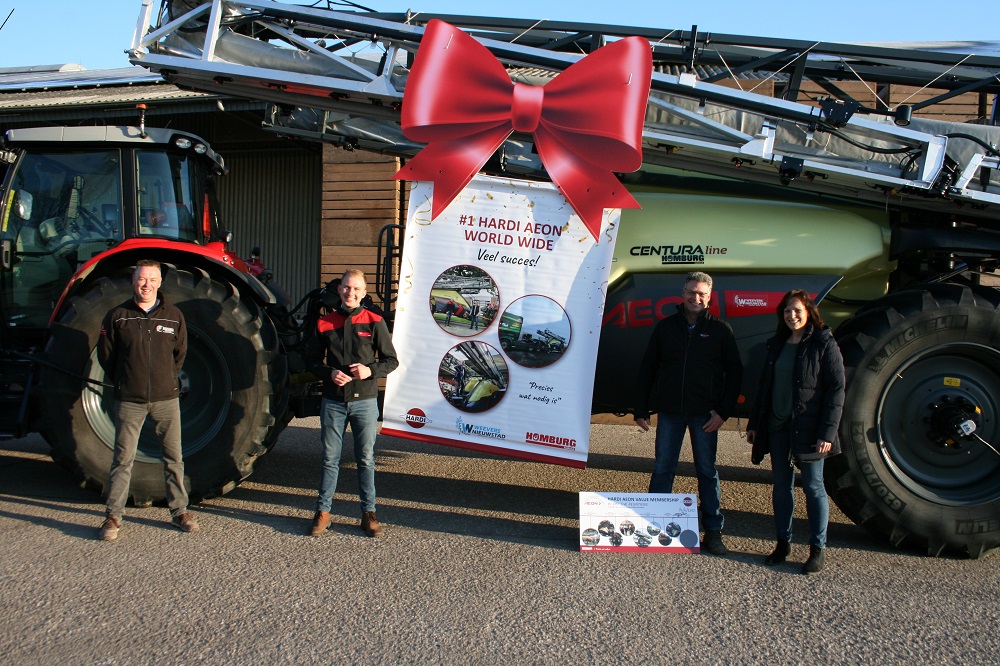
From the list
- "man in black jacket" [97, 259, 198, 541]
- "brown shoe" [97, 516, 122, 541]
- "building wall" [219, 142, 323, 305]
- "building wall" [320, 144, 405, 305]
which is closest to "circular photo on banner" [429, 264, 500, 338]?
"man in black jacket" [97, 259, 198, 541]

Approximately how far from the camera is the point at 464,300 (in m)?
4.77

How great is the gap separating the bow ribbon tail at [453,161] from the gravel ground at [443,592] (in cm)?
213

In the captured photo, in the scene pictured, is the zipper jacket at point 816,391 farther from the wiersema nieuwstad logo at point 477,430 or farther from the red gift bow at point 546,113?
the wiersema nieuwstad logo at point 477,430

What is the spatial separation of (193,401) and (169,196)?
1506 millimetres

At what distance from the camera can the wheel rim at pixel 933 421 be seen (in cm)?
451

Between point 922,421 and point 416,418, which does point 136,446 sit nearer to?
point 416,418

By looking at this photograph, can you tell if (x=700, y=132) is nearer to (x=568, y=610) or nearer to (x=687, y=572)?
(x=687, y=572)

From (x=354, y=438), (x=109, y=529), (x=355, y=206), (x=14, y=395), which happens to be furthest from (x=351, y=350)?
(x=355, y=206)

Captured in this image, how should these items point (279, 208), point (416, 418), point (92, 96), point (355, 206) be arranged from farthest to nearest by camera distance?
point (279, 208), point (92, 96), point (355, 206), point (416, 418)

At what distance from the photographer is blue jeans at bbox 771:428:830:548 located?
4.13m

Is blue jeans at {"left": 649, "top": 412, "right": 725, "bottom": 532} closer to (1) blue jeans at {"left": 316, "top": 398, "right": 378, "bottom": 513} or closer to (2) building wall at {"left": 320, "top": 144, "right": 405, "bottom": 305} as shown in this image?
(1) blue jeans at {"left": 316, "top": 398, "right": 378, "bottom": 513}

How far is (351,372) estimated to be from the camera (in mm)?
4488

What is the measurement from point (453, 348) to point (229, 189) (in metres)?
8.03

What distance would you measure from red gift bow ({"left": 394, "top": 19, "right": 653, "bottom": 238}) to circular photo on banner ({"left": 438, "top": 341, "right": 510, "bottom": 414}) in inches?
39.8
